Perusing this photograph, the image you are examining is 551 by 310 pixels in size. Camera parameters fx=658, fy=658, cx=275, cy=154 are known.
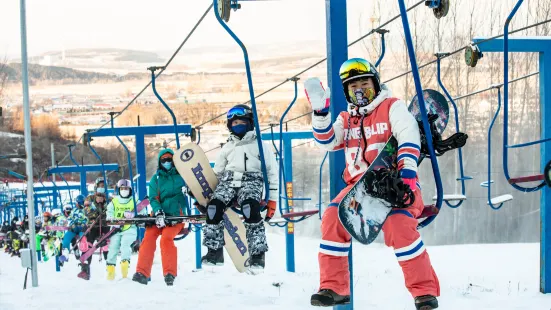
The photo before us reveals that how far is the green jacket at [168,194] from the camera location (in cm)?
601

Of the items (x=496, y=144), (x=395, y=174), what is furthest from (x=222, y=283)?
(x=496, y=144)

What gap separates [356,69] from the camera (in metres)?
3.04

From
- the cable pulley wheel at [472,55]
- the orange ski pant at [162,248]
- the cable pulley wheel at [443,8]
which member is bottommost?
the orange ski pant at [162,248]

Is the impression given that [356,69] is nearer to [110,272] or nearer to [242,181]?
[242,181]

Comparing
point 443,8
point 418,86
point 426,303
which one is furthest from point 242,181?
point 418,86

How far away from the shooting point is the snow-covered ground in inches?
278

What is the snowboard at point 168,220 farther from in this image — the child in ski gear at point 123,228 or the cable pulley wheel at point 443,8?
the child in ski gear at point 123,228

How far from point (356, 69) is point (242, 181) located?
1.72 metres

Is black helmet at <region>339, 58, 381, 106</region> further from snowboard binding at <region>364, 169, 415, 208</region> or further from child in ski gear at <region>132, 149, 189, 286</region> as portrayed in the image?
child in ski gear at <region>132, 149, 189, 286</region>

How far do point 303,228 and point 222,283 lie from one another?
22207mm

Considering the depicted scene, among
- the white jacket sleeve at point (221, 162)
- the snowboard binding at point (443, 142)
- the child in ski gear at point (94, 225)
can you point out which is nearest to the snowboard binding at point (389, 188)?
the snowboard binding at point (443, 142)

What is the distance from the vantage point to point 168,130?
8898 mm

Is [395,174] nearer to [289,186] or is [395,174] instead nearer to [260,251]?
[260,251]

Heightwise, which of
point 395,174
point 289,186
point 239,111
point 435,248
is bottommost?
point 435,248
